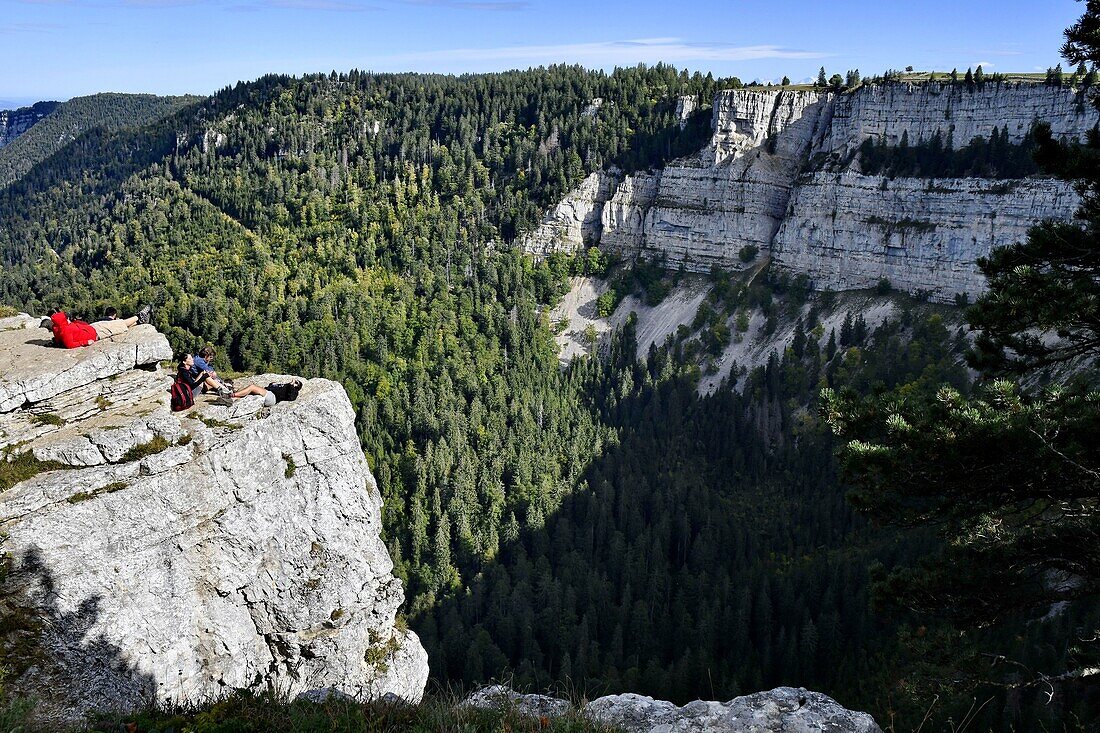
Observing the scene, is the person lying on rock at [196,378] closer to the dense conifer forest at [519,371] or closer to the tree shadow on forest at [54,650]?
the tree shadow on forest at [54,650]

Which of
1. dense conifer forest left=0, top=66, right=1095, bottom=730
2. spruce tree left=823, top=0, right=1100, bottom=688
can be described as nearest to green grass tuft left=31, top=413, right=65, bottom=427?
dense conifer forest left=0, top=66, right=1095, bottom=730

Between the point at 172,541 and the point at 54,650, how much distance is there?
446 centimetres

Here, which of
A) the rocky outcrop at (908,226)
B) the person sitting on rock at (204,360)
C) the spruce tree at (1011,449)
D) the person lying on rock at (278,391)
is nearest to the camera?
the spruce tree at (1011,449)

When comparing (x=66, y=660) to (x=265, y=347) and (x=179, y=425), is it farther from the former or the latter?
(x=265, y=347)

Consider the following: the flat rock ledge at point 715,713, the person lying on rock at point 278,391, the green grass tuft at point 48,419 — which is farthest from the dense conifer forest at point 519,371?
the green grass tuft at point 48,419

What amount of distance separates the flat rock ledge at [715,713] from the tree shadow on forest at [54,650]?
13.3 metres

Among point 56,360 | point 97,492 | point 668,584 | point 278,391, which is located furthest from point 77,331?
point 668,584

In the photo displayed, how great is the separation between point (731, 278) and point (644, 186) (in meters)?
23.7

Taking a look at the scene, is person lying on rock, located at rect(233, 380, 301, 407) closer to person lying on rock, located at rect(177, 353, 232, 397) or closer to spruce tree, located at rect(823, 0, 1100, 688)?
person lying on rock, located at rect(177, 353, 232, 397)

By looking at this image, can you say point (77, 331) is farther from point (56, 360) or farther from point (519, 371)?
point (519, 371)

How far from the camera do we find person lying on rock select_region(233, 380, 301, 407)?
28.9 m

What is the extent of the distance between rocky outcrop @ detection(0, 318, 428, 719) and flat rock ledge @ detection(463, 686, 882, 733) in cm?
599

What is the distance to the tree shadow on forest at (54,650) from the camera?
65.6 ft

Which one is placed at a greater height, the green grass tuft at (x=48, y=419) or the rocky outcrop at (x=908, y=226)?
the rocky outcrop at (x=908, y=226)
